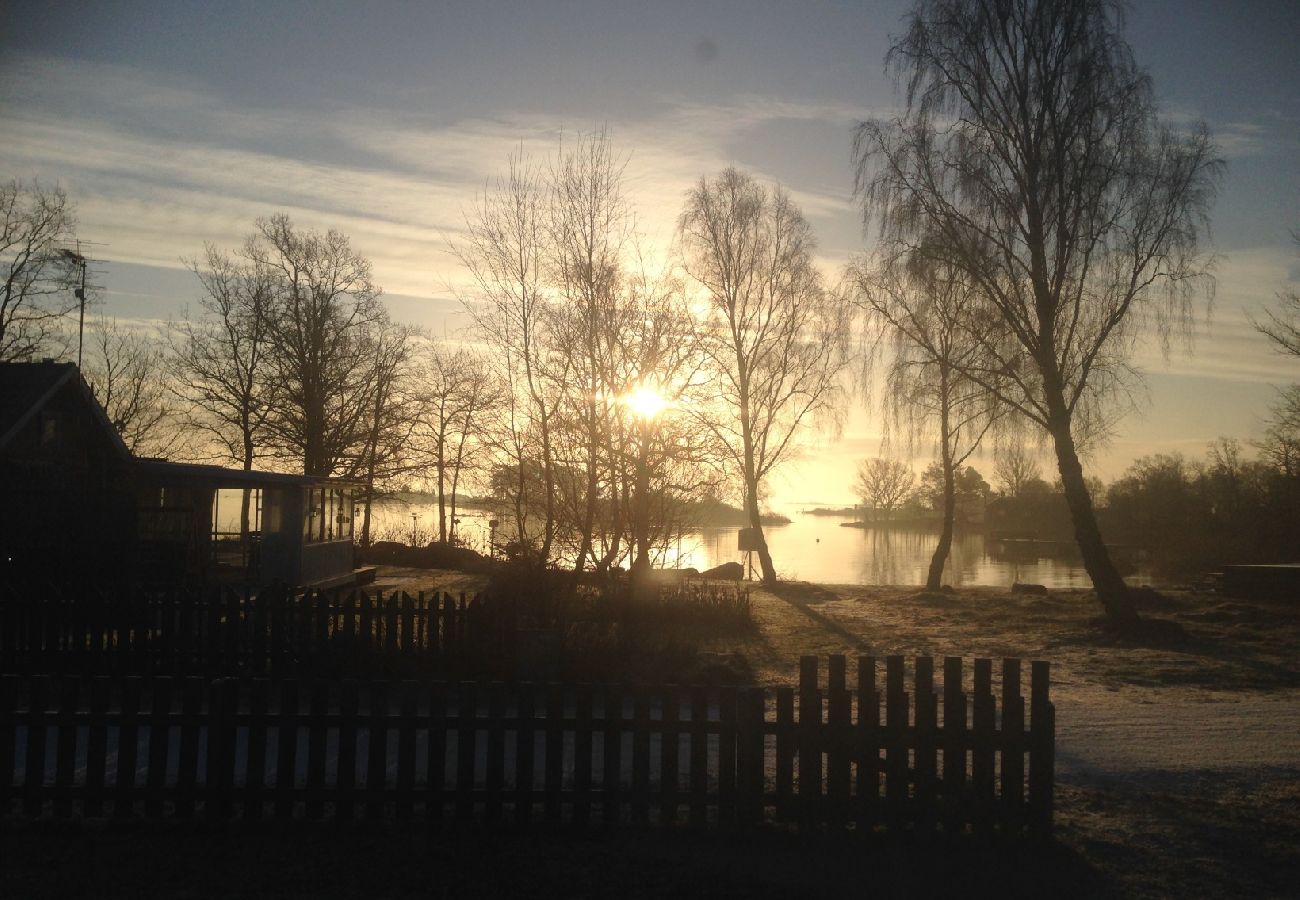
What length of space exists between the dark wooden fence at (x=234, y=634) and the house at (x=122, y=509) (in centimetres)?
551

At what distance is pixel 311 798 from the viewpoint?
5.97 metres

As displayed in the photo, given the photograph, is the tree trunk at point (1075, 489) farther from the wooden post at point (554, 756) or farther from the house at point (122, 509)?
the house at point (122, 509)

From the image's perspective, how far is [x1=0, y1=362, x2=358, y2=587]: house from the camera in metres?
20.3

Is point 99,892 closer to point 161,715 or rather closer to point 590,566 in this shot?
point 161,715

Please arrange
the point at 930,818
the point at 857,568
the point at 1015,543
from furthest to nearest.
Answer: the point at 1015,543, the point at 857,568, the point at 930,818

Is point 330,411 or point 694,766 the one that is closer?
point 694,766

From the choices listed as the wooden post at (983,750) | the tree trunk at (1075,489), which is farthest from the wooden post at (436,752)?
the tree trunk at (1075,489)

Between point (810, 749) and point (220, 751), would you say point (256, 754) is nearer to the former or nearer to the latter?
point (220, 751)

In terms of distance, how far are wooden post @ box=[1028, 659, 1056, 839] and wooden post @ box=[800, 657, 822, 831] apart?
1275 millimetres

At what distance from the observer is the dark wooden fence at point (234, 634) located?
1203 centimetres

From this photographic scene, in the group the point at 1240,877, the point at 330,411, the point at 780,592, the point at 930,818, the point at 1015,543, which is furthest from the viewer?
the point at 1015,543

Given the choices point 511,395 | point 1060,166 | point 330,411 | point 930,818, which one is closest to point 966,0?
point 1060,166

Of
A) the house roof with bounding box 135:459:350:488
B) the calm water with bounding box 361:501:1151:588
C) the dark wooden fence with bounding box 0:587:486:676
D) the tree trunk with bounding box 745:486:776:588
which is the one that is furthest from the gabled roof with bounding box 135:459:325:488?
the tree trunk with bounding box 745:486:776:588

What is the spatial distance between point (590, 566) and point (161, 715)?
1211 cm
